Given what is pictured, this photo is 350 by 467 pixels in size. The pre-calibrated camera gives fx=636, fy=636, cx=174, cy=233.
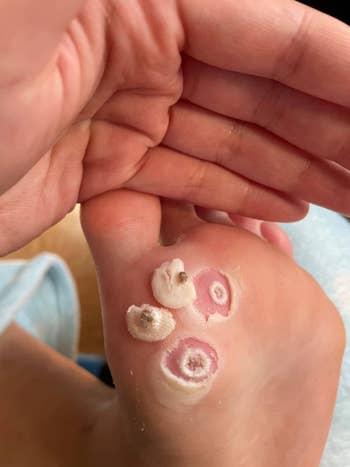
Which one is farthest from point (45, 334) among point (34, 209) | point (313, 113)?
point (313, 113)

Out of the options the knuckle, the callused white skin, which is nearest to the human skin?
the knuckle

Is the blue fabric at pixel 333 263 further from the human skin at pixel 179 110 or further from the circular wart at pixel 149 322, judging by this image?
the circular wart at pixel 149 322

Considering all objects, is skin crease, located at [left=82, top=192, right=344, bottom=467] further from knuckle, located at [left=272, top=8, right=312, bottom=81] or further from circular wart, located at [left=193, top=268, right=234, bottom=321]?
knuckle, located at [left=272, top=8, right=312, bottom=81]

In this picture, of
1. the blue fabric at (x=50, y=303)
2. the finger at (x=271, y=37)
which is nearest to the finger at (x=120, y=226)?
the finger at (x=271, y=37)

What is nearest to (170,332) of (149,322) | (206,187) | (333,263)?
(149,322)

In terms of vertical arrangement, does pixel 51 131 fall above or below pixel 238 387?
above

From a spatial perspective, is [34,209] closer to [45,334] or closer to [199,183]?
[199,183]
